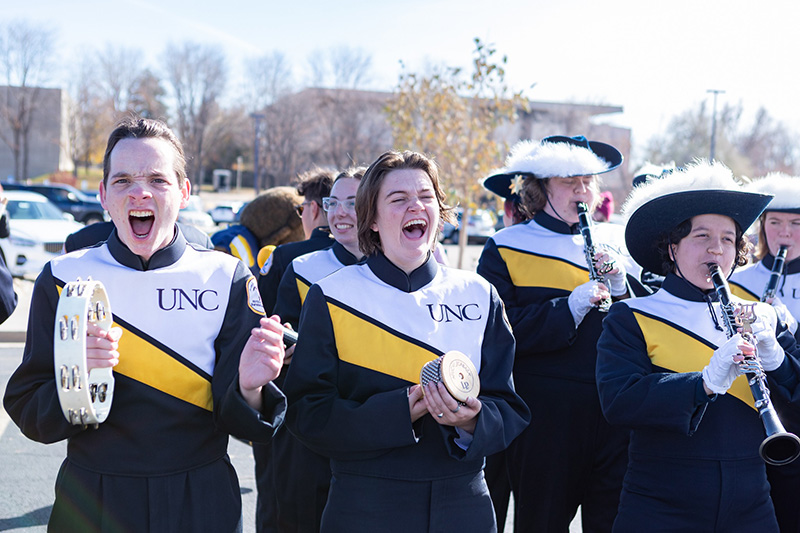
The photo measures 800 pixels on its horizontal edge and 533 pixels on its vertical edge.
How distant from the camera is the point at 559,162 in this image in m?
4.33

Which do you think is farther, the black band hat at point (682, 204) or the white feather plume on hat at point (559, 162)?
the white feather plume on hat at point (559, 162)

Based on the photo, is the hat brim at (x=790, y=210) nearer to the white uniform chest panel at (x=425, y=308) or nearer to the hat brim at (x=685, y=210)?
the hat brim at (x=685, y=210)

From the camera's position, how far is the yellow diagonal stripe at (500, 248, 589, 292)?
167 inches

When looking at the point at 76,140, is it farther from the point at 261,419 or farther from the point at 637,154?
the point at 261,419

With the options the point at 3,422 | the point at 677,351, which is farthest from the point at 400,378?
the point at 3,422

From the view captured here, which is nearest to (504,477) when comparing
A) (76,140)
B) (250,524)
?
(250,524)

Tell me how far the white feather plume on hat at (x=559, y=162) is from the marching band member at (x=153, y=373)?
2.25m

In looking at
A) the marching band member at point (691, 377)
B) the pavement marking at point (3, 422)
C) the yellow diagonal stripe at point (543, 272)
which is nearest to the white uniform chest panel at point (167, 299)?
the marching band member at point (691, 377)

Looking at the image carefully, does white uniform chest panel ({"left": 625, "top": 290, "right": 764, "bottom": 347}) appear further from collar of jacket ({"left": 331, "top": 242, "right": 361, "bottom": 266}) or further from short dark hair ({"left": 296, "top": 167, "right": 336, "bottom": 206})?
short dark hair ({"left": 296, "top": 167, "right": 336, "bottom": 206})

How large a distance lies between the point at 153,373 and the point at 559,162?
8.65 feet

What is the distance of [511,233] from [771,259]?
1516 millimetres

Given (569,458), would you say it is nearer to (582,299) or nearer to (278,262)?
(582,299)

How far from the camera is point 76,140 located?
180ft

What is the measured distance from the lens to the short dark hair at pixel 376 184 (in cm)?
286
